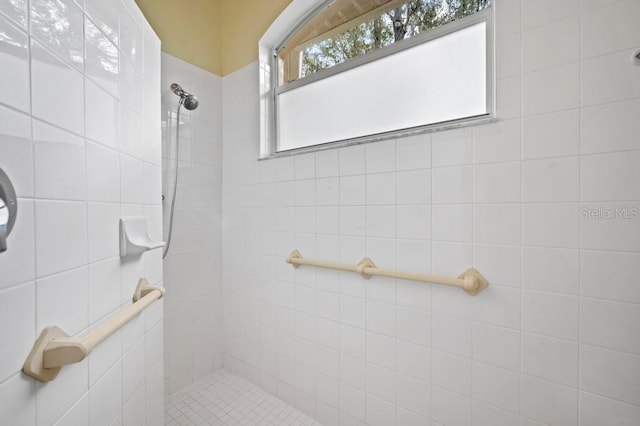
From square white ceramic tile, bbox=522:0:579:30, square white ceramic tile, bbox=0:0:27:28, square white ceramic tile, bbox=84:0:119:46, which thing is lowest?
square white ceramic tile, bbox=0:0:27:28

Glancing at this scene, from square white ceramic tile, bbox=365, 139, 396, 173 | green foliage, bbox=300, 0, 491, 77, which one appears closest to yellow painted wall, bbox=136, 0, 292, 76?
green foliage, bbox=300, 0, 491, 77

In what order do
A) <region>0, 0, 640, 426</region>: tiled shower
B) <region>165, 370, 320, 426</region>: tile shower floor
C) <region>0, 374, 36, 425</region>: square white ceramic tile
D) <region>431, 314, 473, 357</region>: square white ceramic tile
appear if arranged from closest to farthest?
1. <region>0, 374, 36, 425</region>: square white ceramic tile
2. <region>0, 0, 640, 426</region>: tiled shower
3. <region>431, 314, 473, 357</region>: square white ceramic tile
4. <region>165, 370, 320, 426</region>: tile shower floor

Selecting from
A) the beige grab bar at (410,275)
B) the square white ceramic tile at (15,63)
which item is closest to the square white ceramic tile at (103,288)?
the square white ceramic tile at (15,63)

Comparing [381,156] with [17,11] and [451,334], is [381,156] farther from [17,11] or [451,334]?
[17,11]

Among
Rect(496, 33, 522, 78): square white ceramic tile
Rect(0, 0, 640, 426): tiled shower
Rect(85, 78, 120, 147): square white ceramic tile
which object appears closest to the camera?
→ Rect(0, 0, 640, 426): tiled shower

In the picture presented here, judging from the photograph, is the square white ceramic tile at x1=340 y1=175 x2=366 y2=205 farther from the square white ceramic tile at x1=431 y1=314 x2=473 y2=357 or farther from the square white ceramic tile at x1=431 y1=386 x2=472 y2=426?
the square white ceramic tile at x1=431 y1=386 x2=472 y2=426

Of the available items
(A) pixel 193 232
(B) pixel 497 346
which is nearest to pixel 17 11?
(A) pixel 193 232

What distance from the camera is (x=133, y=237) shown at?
89 centimetres

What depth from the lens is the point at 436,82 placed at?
122 centimetres

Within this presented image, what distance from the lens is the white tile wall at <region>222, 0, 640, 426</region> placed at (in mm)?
861

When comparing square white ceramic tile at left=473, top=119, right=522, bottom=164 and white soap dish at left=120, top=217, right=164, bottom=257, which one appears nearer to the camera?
white soap dish at left=120, top=217, right=164, bottom=257

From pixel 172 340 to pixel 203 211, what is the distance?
32.4 inches

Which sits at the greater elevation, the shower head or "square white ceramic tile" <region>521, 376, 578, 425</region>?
the shower head

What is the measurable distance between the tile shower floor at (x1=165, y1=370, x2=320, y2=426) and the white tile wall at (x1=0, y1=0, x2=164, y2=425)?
0.68m
